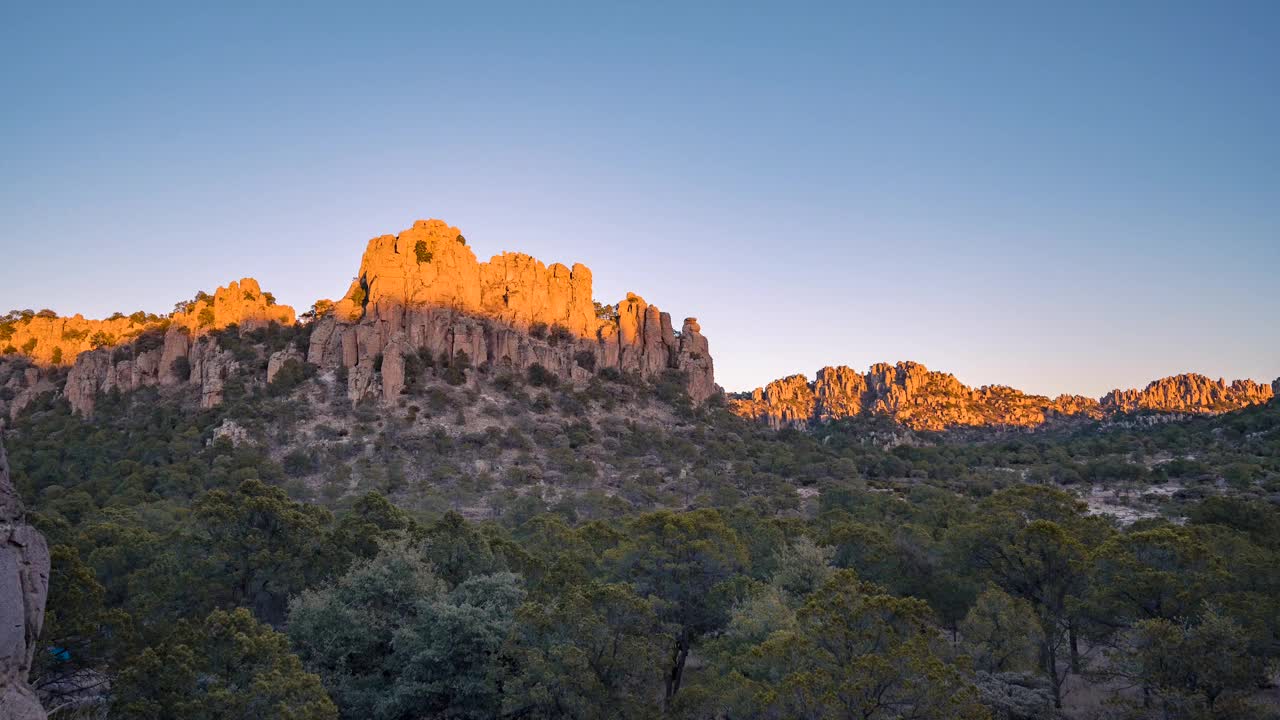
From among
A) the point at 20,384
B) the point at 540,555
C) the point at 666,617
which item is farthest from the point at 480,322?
the point at 666,617

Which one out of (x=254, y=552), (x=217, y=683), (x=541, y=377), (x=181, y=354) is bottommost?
(x=217, y=683)

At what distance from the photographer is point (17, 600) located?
9.37 m

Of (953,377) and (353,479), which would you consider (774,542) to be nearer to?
(353,479)

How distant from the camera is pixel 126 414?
7519 centimetres

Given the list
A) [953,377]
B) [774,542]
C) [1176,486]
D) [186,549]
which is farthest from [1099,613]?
[953,377]

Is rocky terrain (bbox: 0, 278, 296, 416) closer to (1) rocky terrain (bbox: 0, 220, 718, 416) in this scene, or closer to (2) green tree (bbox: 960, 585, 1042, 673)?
(1) rocky terrain (bbox: 0, 220, 718, 416)

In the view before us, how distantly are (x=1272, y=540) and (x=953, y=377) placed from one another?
15129cm

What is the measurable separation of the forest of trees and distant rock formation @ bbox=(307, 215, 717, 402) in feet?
132

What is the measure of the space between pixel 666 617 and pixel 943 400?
148m

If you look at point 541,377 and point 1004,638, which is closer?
point 1004,638

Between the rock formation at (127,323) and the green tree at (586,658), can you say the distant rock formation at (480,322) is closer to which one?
the rock formation at (127,323)

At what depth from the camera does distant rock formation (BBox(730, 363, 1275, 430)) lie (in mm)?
149875

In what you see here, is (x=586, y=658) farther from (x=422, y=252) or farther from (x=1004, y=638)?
(x=422, y=252)

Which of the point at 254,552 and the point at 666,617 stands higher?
the point at 254,552
